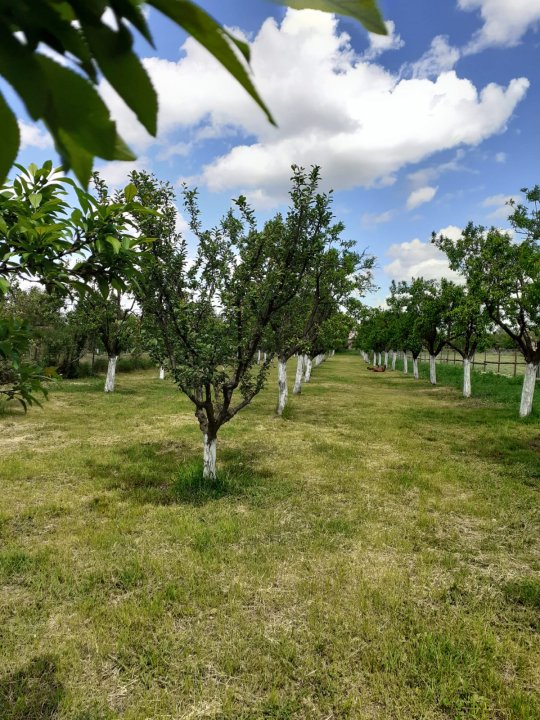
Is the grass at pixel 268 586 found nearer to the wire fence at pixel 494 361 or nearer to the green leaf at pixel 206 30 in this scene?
the green leaf at pixel 206 30

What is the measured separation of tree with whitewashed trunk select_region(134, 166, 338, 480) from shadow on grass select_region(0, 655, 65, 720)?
4676 mm

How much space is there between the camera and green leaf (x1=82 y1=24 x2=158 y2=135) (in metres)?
0.47

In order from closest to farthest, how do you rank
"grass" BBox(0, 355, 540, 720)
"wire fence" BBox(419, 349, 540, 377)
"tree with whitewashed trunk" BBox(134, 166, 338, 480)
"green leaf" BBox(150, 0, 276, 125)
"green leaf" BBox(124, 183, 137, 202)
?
1. "green leaf" BBox(150, 0, 276, 125)
2. "green leaf" BBox(124, 183, 137, 202)
3. "grass" BBox(0, 355, 540, 720)
4. "tree with whitewashed trunk" BBox(134, 166, 338, 480)
5. "wire fence" BBox(419, 349, 540, 377)

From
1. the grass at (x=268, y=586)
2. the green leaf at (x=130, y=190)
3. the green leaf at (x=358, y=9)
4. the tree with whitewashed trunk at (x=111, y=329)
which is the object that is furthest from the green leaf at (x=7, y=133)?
the tree with whitewashed trunk at (x=111, y=329)

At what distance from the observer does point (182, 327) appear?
8.02 metres

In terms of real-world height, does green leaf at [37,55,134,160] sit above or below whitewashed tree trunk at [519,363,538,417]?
above

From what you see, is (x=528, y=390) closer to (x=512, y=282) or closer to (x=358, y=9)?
(x=512, y=282)

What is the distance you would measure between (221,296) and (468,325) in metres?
18.8

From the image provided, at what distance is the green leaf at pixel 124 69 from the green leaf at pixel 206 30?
6 centimetres

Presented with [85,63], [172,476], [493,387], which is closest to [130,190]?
[85,63]

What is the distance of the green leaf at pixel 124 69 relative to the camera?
47cm

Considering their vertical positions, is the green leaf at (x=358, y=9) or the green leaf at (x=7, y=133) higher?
the green leaf at (x=358, y=9)

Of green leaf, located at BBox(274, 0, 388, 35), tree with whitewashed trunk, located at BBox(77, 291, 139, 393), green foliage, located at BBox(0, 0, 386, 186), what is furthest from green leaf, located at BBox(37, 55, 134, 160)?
tree with whitewashed trunk, located at BBox(77, 291, 139, 393)

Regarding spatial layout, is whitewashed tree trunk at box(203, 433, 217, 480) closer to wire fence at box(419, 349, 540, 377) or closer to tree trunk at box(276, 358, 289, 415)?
tree trunk at box(276, 358, 289, 415)
